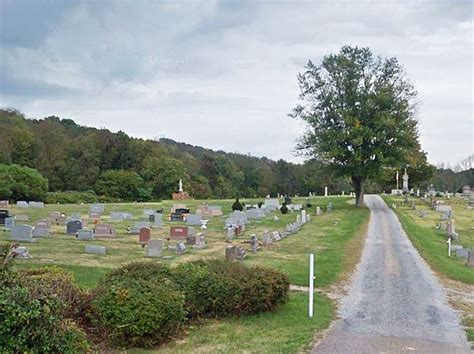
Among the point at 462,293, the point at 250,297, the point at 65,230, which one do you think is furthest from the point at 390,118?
the point at 250,297

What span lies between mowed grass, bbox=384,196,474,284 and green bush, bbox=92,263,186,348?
1112 centimetres

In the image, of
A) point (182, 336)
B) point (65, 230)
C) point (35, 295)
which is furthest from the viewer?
point (65, 230)

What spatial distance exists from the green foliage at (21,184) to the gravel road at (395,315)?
47.3 meters

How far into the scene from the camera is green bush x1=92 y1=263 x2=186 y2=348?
8.68 m

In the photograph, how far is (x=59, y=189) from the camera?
75.1 metres

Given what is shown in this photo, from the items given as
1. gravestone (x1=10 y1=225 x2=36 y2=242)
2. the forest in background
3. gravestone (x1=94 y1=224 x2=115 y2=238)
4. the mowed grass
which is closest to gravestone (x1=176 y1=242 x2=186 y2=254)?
gravestone (x1=94 y1=224 x2=115 y2=238)

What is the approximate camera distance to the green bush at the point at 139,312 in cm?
868

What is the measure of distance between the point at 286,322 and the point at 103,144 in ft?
257

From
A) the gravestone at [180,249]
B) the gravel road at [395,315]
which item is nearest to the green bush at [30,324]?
the gravel road at [395,315]

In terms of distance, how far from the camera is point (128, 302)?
8859 millimetres

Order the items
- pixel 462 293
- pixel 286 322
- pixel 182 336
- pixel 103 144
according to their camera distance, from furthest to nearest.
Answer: pixel 103 144 → pixel 462 293 → pixel 286 322 → pixel 182 336

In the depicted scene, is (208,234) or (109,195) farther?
(109,195)

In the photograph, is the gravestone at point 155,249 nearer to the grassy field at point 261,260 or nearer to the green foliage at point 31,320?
the grassy field at point 261,260

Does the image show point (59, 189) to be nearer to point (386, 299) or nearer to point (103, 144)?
point (103, 144)
